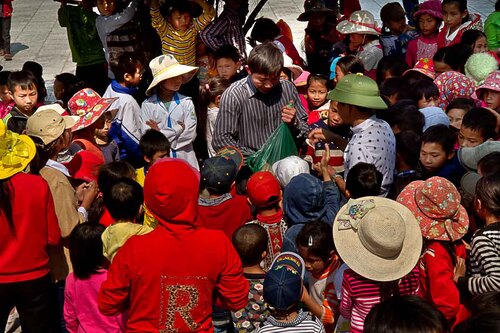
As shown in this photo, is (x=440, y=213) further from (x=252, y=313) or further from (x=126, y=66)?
(x=126, y=66)

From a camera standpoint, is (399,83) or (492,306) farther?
(399,83)

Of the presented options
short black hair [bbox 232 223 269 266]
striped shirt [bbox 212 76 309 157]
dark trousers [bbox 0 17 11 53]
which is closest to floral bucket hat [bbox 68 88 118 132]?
striped shirt [bbox 212 76 309 157]

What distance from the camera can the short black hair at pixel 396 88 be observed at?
659 cm

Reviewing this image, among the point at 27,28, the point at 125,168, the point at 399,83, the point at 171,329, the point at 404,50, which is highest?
the point at 171,329

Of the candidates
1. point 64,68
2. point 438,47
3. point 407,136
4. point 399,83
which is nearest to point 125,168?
point 407,136

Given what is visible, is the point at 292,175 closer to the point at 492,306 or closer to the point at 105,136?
the point at 105,136

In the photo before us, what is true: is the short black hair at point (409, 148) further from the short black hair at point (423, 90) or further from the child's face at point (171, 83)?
the child's face at point (171, 83)

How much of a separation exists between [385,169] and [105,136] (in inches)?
94.3

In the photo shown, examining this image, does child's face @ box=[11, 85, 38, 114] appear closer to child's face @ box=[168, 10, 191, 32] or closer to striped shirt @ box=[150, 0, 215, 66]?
striped shirt @ box=[150, 0, 215, 66]

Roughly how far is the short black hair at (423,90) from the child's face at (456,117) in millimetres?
241

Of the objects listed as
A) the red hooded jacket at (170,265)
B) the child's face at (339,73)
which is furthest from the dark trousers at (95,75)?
the red hooded jacket at (170,265)

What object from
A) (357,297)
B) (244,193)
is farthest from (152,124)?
(357,297)

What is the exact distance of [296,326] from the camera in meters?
3.62

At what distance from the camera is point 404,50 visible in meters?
8.77
